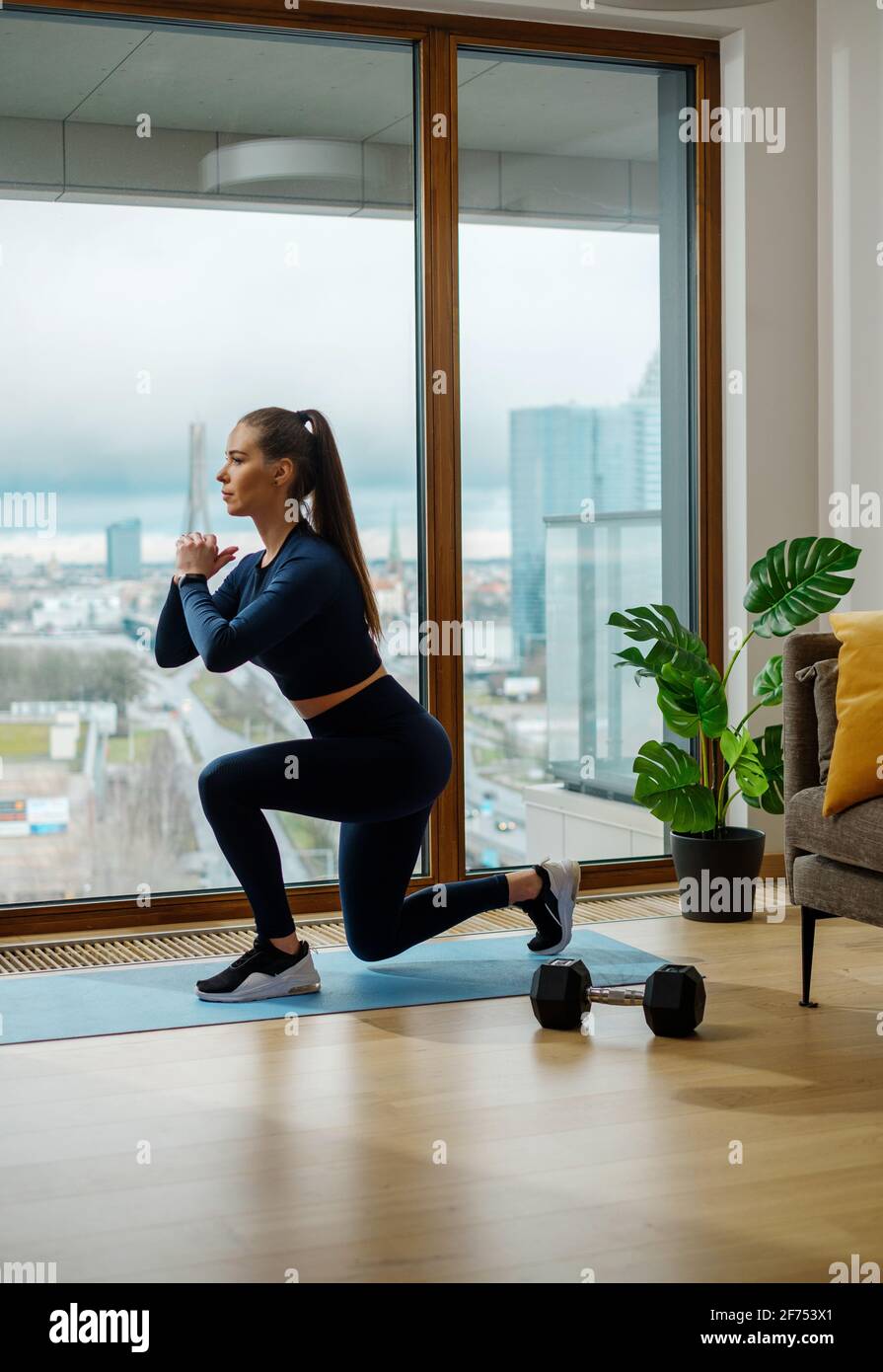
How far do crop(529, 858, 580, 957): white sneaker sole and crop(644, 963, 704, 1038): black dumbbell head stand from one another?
23.9 inches

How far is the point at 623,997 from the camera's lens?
300 centimetres

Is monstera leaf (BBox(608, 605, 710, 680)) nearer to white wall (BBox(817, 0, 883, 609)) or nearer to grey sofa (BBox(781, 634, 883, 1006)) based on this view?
white wall (BBox(817, 0, 883, 609))

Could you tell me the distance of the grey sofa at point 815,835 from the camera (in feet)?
9.23

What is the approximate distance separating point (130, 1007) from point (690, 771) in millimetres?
1649

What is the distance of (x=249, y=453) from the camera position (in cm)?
323

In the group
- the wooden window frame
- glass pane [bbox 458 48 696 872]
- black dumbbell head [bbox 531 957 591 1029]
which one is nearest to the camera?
black dumbbell head [bbox 531 957 591 1029]

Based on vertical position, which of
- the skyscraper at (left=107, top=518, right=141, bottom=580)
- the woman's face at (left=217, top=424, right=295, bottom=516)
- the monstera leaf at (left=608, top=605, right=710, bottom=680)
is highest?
the woman's face at (left=217, top=424, right=295, bottom=516)

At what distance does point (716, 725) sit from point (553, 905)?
2.49 feet

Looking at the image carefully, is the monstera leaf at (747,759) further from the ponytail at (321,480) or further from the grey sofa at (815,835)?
the ponytail at (321,480)

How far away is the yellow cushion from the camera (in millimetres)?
2879

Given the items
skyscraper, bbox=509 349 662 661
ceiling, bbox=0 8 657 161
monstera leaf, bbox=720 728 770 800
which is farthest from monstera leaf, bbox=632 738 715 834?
ceiling, bbox=0 8 657 161

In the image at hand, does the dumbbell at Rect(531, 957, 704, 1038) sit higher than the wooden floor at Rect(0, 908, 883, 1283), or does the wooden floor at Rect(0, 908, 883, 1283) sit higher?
the dumbbell at Rect(531, 957, 704, 1038)

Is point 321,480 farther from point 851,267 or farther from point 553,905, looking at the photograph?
point 851,267
